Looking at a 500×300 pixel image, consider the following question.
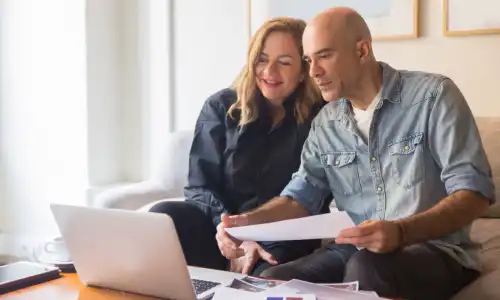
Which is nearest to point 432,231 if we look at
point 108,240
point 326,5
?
point 108,240

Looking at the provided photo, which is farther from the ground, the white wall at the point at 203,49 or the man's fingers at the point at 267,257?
the white wall at the point at 203,49

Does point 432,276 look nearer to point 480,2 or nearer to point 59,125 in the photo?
point 480,2

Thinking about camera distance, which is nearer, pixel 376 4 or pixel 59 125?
pixel 376 4

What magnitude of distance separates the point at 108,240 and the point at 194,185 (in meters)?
0.71

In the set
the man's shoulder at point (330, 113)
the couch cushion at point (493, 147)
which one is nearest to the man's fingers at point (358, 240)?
the man's shoulder at point (330, 113)

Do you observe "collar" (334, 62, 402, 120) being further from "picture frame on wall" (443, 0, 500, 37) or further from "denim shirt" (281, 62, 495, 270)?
"picture frame on wall" (443, 0, 500, 37)

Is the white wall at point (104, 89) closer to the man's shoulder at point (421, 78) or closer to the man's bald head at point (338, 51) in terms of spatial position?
→ the man's bald head at point (338, 51)

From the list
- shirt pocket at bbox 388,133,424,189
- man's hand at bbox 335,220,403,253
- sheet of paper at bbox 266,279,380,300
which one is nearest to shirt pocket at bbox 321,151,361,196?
shirt pocket at bbox 388,133,424,189

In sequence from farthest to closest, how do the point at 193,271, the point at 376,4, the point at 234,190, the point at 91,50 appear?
the point at 91,50, the point at 376,4, the point at 234,190, the point at 193,271

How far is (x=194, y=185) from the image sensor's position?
1.93m

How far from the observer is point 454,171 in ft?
4.52

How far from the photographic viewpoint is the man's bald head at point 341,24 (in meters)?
1.53

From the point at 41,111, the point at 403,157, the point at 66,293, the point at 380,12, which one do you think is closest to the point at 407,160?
the point at 403,157

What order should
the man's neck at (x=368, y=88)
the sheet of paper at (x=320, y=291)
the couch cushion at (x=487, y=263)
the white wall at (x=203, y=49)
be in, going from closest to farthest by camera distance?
the sheet of paper at (x=320, y=291) < the couch cushion at (x=487, y=263) < the man's neck at (x=368, y=88) < the white wall at (x=203, y=49)
